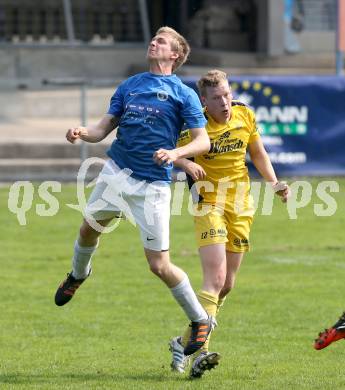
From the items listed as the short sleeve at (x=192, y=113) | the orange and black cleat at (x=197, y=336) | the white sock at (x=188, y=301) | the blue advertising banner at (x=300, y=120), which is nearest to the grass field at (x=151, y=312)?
the orange and black cleat at (x=197, y=336)

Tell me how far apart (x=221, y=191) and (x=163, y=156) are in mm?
1045

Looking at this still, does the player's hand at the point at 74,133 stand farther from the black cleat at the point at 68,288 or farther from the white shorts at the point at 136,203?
the black cleat at the point at 68,288

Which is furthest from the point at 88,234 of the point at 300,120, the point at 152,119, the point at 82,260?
the point at 300,120

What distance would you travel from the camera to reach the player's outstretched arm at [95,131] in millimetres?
8266

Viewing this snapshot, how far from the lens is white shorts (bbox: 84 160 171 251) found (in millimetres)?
8320

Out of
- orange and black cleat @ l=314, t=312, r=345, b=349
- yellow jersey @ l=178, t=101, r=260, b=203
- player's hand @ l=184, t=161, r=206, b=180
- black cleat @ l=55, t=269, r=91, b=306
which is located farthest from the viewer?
black cleat @ l=55, t=269, r=91, b=306

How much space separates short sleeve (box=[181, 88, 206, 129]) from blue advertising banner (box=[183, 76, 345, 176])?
1150 cm

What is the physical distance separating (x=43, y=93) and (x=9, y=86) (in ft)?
3.48

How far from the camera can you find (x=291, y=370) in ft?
28.6

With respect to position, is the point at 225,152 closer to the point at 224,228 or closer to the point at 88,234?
the point at 224,228

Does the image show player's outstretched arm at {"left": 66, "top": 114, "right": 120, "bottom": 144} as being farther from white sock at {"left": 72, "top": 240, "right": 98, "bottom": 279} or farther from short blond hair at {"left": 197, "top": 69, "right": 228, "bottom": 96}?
white sock at {"left": 72, "top": 240, "right": 98, "bottom": 279}

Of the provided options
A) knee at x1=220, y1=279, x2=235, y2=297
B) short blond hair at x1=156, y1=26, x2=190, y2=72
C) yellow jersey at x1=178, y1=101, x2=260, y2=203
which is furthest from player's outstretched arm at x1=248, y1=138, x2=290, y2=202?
short blond hair at x1=156, y1=26, x2=190, y2=72

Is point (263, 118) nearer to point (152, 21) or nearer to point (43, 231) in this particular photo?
point (43, 231)

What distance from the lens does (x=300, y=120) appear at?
2008 cm
